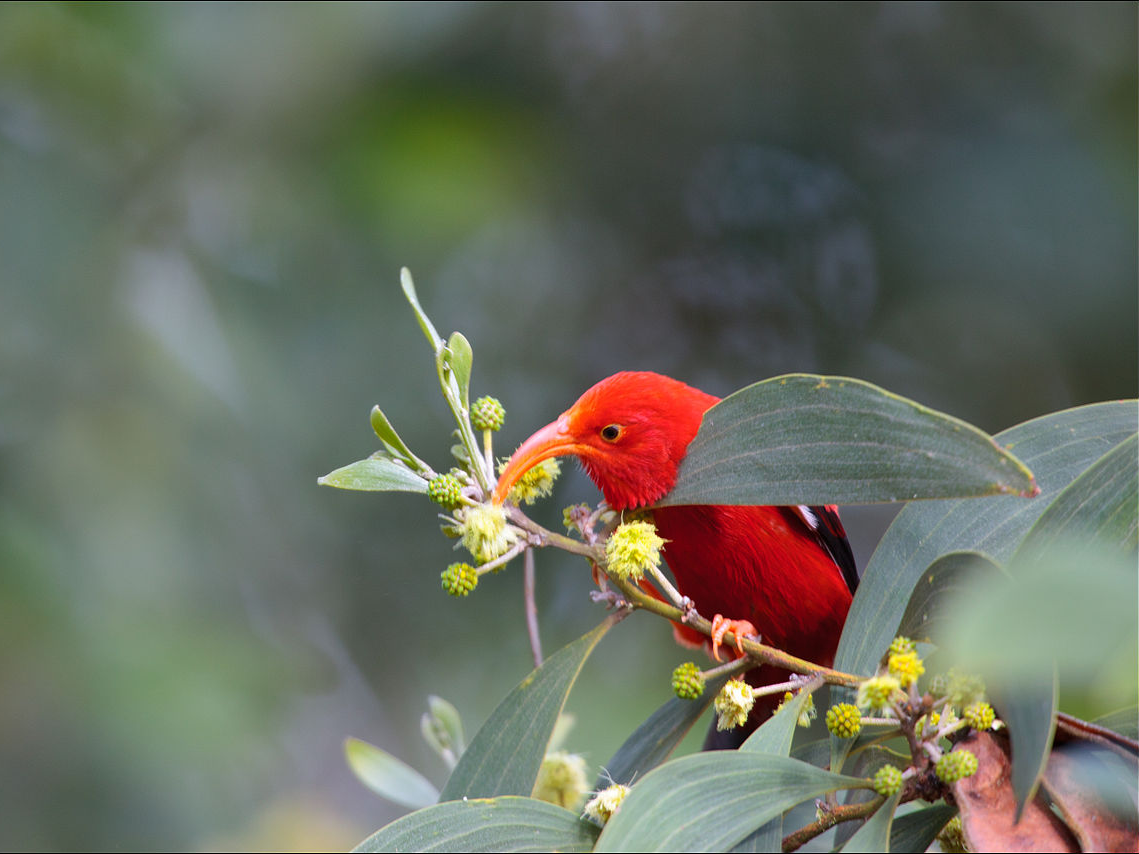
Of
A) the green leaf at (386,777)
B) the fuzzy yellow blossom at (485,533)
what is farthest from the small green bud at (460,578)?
the green leaf at (386,777)

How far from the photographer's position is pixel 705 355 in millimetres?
5727

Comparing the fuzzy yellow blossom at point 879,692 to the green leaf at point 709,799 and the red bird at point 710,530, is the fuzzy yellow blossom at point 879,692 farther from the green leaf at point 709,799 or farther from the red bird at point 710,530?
the red bird at point 710,530

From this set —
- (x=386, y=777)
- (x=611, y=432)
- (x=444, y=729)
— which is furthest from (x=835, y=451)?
(x=386, y=777)

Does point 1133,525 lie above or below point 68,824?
below

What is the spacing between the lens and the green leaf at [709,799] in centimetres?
96

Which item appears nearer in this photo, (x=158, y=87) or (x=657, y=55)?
(x=158, y=87)

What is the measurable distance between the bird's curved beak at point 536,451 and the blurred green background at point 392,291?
236 cm

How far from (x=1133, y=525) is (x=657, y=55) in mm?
4925

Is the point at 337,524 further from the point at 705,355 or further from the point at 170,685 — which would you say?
the point at 705,355

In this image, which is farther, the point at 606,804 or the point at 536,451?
the point at 536,451

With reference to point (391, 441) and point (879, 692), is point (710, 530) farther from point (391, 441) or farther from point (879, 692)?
point (879, 692)

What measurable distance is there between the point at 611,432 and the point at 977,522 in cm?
61

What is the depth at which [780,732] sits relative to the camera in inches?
42.8

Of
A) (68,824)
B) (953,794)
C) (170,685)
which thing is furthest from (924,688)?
(68,824)
